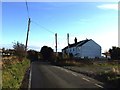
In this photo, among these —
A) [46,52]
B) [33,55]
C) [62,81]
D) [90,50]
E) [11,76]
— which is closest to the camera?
[11,76]

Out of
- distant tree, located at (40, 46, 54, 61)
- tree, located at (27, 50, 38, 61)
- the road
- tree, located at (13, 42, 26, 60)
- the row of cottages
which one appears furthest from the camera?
tree, located at (27, 50, 38, 61)

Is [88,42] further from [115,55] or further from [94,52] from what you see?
[115,55]

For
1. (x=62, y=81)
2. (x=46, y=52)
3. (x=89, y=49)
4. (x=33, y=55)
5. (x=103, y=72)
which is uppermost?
(x=89, y=49)

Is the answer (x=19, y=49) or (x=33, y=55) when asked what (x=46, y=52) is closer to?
(x=33, y=55)

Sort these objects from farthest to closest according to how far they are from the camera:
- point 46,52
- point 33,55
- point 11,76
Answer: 1. point 33,55
2. point 46,52
3. point 11,76

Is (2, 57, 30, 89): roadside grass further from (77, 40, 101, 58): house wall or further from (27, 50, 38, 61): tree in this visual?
(27, 50, 38, 61): tree

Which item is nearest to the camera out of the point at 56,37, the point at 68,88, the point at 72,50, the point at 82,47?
the point at 68,88

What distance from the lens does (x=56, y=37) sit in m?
82.7

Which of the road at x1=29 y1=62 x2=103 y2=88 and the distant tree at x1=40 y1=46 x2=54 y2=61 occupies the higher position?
the distant tree at x1=40 y1=46 x2=54 y2=61

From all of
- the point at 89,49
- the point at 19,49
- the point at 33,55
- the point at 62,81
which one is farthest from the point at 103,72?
the point at 33,55

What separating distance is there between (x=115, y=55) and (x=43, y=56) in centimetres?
2604

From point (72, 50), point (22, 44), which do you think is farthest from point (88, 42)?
point (22, 44)

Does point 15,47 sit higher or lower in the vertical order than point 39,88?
higher

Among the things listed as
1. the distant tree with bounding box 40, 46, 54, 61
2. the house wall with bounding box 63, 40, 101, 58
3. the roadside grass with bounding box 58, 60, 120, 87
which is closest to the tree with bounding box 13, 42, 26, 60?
the roadside grass with bounding box 58, 60, 120, 87
